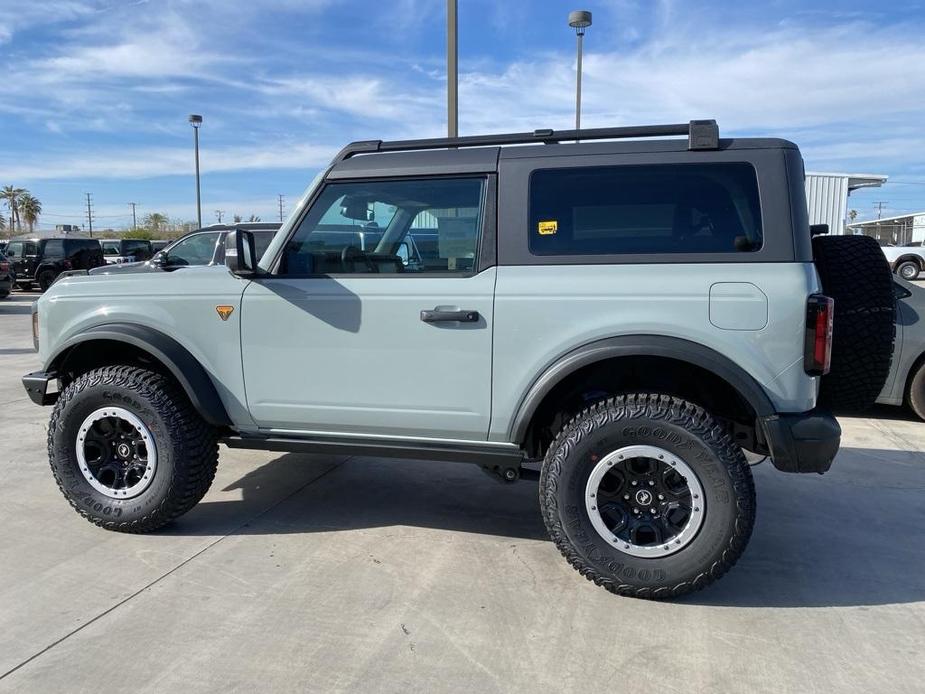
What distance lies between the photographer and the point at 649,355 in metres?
3.06

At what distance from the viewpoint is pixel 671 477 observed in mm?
3145

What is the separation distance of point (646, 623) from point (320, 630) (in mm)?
1370

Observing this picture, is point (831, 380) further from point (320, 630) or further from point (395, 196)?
point (320, 630)

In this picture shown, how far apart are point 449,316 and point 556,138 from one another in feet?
3.30

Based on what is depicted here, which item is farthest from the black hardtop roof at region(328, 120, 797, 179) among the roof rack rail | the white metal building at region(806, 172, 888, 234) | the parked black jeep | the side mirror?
the parked black jeep

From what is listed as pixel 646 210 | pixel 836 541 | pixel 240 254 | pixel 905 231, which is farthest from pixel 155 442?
pixel 905 231

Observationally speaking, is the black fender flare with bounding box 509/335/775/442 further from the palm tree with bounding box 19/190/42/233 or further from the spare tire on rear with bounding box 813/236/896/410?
the palm tree with bounding box 19/190/42/233

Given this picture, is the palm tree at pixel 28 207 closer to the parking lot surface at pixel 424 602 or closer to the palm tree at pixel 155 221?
the palm tree at pixel 155 221

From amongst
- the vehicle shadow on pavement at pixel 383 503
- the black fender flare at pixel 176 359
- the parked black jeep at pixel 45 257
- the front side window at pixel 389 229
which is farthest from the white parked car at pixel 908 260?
the parked black jeep at pixel 45 257

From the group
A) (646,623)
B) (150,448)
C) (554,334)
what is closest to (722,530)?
(646,623)

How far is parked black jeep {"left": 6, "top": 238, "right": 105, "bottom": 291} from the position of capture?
22.0 metres

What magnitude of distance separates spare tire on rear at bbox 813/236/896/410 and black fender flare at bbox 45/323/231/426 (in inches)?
119

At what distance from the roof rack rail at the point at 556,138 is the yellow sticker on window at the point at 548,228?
0.42 m

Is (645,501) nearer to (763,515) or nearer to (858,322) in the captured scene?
(858,322)
